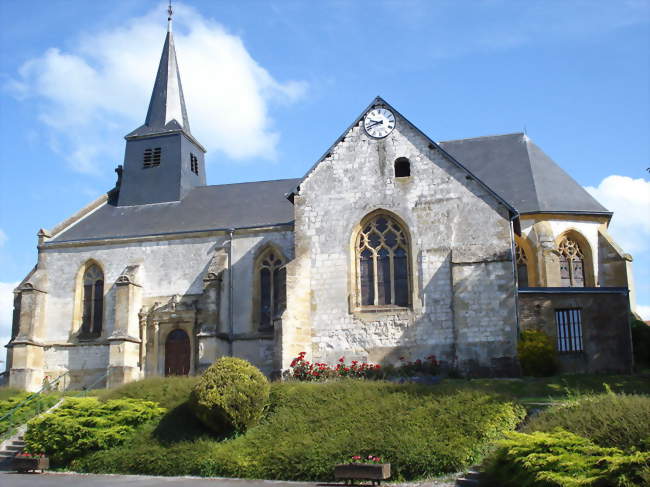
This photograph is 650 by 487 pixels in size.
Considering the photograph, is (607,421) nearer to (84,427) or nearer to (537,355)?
(537,355)

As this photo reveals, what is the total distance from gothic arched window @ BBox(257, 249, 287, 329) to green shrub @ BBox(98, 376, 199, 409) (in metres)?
7.30

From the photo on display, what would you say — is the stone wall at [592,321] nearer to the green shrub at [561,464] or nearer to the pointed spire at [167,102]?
the green shrub at [561,464]

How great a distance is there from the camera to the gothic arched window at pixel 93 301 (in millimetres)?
30938

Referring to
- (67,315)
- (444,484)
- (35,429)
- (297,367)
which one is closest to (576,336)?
(297,367)

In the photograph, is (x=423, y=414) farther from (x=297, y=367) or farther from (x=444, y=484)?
(x=297, y=367)

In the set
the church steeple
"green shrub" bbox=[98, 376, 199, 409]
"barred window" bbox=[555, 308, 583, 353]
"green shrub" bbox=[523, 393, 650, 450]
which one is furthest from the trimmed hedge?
the church steeple

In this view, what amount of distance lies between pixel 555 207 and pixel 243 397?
17447mm

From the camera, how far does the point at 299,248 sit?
2517 centimetres

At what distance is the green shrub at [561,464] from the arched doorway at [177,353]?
1842 cm

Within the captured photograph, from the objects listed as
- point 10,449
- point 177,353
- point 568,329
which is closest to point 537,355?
point 568,329

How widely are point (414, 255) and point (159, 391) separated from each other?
9404 mm

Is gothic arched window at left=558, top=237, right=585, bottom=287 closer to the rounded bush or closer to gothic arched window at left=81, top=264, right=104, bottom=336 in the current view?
the rounded bush

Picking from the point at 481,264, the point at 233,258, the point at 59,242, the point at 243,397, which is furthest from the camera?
the point at 59,242

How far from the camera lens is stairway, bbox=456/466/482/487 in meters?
13.6
